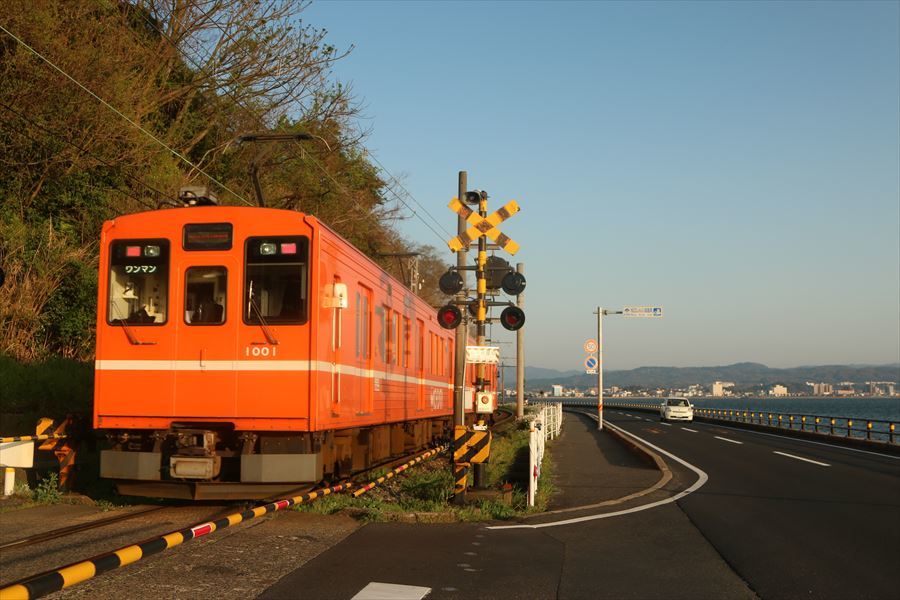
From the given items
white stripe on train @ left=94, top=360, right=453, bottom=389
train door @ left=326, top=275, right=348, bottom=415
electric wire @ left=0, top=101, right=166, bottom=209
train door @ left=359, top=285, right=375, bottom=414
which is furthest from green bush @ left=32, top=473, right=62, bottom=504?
electric wire @ left=0, top=101, right=166, bottom=209

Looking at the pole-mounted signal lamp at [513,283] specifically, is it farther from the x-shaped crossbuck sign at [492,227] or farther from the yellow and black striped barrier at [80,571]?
the yellow and black striped barrier at [80,571]

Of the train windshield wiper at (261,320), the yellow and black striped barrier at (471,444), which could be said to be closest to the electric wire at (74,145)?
the train windshield wiper at (261,320)

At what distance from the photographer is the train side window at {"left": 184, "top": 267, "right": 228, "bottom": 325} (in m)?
10.2

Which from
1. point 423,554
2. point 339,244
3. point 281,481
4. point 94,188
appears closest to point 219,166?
point 94,188

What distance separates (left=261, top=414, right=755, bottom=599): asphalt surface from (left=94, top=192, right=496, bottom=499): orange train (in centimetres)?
155

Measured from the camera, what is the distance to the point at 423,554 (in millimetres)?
8234

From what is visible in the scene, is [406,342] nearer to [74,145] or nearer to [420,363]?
[420,363]

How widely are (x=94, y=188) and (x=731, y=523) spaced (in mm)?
16266

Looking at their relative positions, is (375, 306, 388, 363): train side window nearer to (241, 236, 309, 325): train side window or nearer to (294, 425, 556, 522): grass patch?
(294, 425, 556, 522): grass patch

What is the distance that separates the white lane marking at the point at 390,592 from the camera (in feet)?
21.4

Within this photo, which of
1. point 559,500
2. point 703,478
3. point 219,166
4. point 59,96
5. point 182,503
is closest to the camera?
point 182,503

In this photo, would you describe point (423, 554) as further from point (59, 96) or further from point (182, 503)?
point (59, 96)

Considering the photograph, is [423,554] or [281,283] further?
[281,283]

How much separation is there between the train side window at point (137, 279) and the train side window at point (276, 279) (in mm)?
1030
